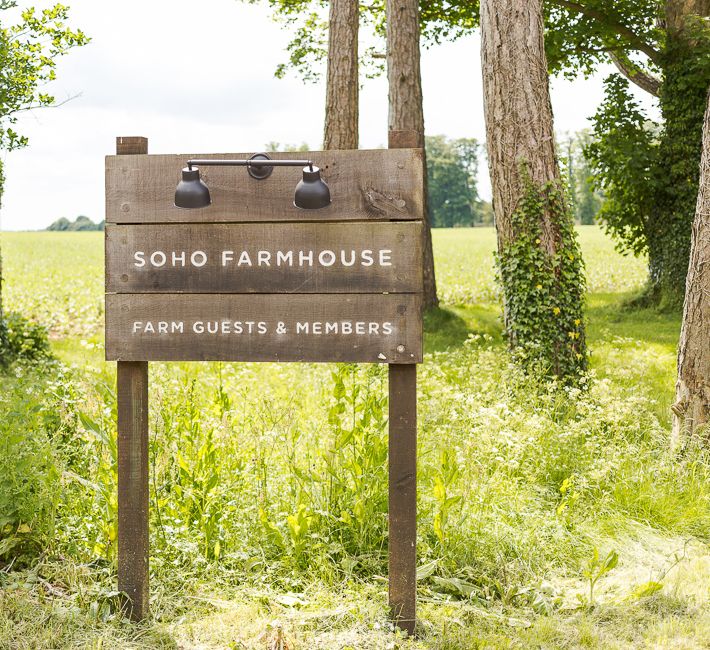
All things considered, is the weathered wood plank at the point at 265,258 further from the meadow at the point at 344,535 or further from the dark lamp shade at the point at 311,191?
the meadow at the point at 344,535

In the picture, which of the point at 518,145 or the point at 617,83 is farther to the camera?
the point at 617,83

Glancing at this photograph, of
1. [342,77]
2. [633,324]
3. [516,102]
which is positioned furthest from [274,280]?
[633,324]

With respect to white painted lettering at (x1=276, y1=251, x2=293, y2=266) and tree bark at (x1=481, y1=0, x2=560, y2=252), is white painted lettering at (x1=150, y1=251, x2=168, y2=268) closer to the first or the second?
white painted lettering at (x1=276, y1=251, x2=293, y2=266)

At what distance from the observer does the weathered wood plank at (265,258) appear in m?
4.00

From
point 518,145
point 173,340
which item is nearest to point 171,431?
point 173,340

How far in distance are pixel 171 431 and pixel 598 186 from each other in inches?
571

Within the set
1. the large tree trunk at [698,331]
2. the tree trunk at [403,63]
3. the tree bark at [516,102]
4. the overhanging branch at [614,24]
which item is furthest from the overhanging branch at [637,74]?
the large tree trunk at [698,331]

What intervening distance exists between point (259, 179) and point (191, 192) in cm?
36

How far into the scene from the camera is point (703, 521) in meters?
5.45

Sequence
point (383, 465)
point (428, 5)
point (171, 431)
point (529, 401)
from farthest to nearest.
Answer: point (428, 5)
point (529, 401)
point (171, 431)
point (383, 465)

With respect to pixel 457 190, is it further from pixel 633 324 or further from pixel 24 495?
pixel 24 495

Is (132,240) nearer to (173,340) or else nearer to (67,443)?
(173,340)

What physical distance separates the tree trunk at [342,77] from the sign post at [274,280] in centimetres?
957

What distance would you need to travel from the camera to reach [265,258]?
4074 mm
